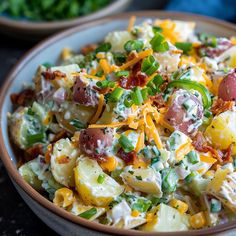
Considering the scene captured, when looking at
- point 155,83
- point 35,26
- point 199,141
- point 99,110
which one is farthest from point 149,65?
point 35,26

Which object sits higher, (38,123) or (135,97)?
(135,97)

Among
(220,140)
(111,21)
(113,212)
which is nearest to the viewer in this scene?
(113,212)

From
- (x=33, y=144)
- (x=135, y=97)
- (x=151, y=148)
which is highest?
(x=135, y=97)

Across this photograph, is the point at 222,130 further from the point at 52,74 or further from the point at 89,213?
the point at 52,74

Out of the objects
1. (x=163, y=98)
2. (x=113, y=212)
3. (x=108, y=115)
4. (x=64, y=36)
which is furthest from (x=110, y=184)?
(x=64, y=36)

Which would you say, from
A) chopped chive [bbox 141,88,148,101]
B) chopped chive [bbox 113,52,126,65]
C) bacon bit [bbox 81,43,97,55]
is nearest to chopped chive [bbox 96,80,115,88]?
chopped chive [bbox 141,88,148,101]

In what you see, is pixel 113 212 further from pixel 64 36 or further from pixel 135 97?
pixel 64 36

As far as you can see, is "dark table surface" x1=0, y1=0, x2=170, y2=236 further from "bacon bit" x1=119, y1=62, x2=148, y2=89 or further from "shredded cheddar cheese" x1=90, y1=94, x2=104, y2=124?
"bacon bit" x1=119, y1=62, x2=148, y2=89

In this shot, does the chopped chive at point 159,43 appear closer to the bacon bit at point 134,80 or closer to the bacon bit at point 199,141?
the bacon bit at point 134,80

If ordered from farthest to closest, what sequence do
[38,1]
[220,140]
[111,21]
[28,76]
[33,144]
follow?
1. [38,1]
2. [111,21]
3. [28,76]
4. [33,144]
5. [220,140]
